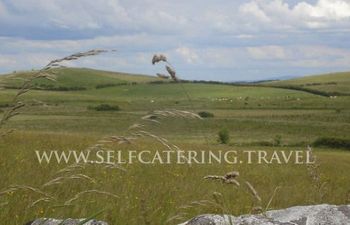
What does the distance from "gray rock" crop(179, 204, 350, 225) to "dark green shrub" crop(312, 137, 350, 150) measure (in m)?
42.0

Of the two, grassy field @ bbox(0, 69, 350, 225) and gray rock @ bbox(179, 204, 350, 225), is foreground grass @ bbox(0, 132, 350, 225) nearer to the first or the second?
grassy field @ bbox(0, 69, 350, 225)

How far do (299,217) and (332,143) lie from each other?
143 ft

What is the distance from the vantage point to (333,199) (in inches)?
464

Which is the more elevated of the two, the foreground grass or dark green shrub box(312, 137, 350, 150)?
the foreground grass

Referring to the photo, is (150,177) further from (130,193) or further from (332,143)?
(332,143)

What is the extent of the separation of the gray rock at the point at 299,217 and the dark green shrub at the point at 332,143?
42.0 metres

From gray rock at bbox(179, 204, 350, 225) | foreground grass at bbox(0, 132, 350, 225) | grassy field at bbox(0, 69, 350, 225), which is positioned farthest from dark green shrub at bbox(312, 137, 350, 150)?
gray rock at bbox(179, 204, 350, 225)

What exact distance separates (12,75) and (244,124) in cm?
6563

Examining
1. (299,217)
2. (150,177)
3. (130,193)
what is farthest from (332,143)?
(299,217)

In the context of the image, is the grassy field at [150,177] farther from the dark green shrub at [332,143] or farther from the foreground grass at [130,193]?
the dark green shrub at [332,143]

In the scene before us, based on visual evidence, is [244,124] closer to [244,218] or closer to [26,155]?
[26,155]

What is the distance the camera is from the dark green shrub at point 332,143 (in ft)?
150

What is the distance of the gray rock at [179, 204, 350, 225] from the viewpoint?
4.42m

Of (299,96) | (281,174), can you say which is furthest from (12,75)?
(299,96)
